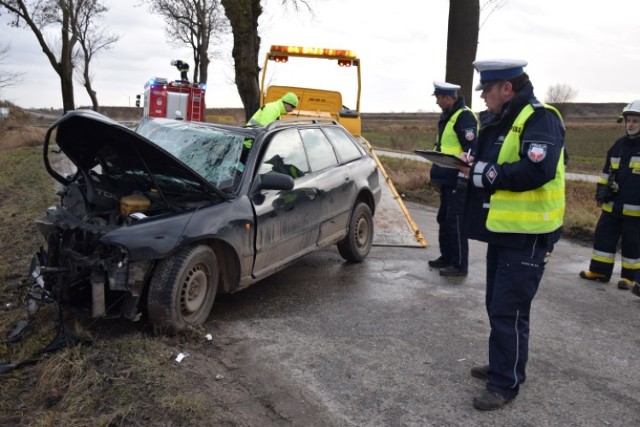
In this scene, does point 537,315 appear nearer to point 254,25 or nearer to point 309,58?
point 309,58

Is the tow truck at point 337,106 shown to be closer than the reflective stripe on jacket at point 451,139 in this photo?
No

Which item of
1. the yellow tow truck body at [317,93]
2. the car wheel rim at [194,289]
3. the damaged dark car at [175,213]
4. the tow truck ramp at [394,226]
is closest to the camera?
the damaged dark car at [175,213]

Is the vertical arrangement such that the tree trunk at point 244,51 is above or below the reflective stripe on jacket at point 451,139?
above

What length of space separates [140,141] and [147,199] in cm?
56

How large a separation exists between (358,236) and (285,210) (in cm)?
175

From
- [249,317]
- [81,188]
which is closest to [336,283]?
[249,317]

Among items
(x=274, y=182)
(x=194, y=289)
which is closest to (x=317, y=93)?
(x=274, y=182)

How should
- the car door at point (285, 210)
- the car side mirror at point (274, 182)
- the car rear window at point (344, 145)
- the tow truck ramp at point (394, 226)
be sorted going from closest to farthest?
1. the car side mirror at point (274, 182)
2. the car door at point (285, 210)
3. the car rear window at point (344, 145)
4. the tow truck ramp at point (394, 226)

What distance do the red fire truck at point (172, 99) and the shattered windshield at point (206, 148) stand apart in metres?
11.9

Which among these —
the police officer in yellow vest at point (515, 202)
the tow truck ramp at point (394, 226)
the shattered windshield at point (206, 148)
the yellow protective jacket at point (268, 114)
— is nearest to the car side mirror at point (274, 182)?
the shattered windshield at point (206, 148)

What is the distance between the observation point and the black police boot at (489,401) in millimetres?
3361

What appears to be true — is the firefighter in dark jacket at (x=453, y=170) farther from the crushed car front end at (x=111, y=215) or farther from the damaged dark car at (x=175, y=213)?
the crushed car front end at (x=111, y=215)

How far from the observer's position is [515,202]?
3.33 meters

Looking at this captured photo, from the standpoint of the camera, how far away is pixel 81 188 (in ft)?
14.9
